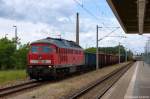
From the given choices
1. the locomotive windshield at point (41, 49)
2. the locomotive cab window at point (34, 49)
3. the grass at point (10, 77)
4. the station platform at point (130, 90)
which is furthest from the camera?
the locomotive cab window at point (34, 49)

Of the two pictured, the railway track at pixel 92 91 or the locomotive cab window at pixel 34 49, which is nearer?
the railway track at pixel 92 91

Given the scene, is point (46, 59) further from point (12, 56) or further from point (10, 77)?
point (12, 56)

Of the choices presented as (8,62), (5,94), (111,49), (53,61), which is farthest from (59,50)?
(111,49)

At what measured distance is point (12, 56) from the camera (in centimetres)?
6419

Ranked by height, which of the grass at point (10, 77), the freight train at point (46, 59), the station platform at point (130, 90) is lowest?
the station platform at point (130, 90)

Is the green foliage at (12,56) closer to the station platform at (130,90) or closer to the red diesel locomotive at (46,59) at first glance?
the red diesel locomotive at (46,59)

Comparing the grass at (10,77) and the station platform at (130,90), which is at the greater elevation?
the grass at (10,77)

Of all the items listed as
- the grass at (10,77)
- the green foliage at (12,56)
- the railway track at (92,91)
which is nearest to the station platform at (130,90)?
the railway track at (92,91)

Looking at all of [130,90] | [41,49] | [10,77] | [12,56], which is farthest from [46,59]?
[12,56]

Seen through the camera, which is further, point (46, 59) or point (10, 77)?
point (10, 77)

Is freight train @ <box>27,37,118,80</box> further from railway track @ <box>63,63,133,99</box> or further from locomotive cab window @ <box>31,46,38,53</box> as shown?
railway track @ <box>63,63,133,99</box>

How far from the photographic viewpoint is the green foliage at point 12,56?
6300 centimetres

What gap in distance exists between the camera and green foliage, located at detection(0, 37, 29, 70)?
6300cm

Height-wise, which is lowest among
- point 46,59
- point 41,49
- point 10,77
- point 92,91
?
point 92,91
